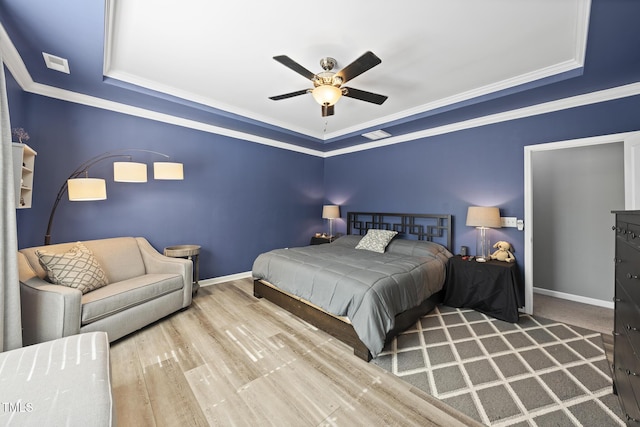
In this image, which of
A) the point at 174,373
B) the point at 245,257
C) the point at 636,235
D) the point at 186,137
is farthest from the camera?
the point at 245,257

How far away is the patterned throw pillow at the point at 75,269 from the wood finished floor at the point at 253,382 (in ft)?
2.15

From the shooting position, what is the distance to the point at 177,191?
143 inches

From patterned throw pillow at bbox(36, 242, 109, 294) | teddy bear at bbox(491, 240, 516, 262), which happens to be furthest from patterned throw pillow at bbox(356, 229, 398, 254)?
patterned throw pillow at bbox(36, 242, 109, 294)

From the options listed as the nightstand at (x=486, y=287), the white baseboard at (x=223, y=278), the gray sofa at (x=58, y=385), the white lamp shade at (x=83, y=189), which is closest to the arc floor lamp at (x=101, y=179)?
the white lamp shade at (x=83, y=189)

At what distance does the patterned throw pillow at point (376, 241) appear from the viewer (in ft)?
12.3

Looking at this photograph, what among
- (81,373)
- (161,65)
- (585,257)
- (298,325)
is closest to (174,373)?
(81,373)

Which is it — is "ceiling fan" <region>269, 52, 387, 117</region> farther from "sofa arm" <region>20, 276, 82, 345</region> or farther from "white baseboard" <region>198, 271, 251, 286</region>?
"white baseboard" <region>198, 271, 251, 286</region>

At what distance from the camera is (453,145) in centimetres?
376

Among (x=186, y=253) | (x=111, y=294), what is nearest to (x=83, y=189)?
(x=111, y=294)

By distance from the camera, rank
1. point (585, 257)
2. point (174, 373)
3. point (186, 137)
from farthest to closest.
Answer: point (186, 137), point (585, 257), point (174, 373)

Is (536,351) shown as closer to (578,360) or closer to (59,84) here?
(578,360)

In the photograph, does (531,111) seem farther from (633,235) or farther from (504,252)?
(633,235)

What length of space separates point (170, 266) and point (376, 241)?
293 centimetres

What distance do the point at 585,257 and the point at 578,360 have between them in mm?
2166
